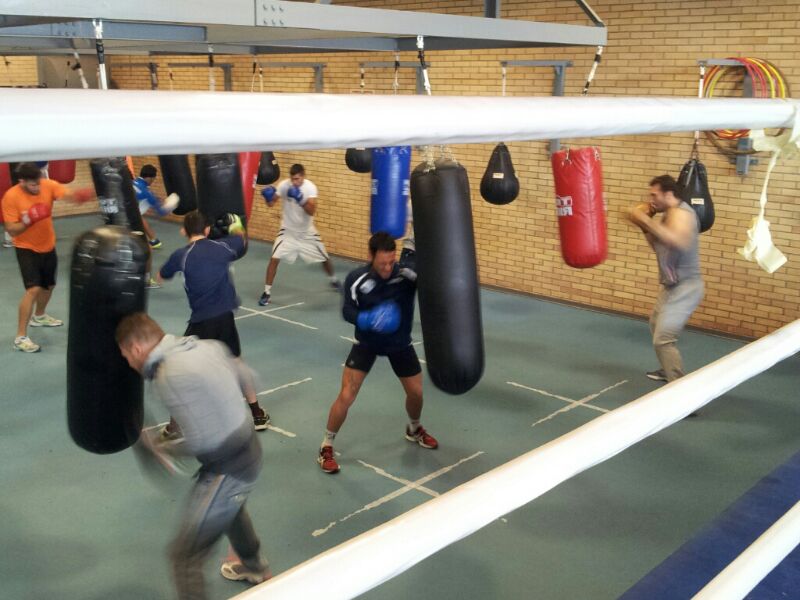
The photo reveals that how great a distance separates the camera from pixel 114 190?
3.08m

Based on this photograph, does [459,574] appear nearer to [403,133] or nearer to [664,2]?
[403,133]

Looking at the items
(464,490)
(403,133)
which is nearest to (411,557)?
(464,490)

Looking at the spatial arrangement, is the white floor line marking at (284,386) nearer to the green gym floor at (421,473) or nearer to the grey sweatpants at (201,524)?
the green gym floor at (421,473)

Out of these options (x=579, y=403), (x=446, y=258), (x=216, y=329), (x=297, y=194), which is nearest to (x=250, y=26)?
(x=446, y=258)

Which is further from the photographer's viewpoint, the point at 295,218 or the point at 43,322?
the point at 295,218

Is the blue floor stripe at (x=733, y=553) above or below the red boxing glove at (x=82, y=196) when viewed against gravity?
below

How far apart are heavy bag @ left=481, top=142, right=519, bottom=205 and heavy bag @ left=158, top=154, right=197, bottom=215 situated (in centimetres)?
325

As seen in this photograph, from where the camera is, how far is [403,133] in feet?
4.68

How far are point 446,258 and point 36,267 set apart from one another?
17.8 ft

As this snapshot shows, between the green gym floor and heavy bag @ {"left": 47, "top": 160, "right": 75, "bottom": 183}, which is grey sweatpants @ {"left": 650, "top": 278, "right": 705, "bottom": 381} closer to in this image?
the green gym floor

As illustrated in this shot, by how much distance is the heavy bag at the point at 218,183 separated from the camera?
171 inches

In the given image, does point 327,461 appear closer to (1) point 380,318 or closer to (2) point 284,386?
(1) point 380,318

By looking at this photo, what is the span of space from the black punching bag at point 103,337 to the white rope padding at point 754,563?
1.83 meters

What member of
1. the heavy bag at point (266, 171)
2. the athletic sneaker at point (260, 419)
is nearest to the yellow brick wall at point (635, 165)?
the heavy bag at point (266, 171)
